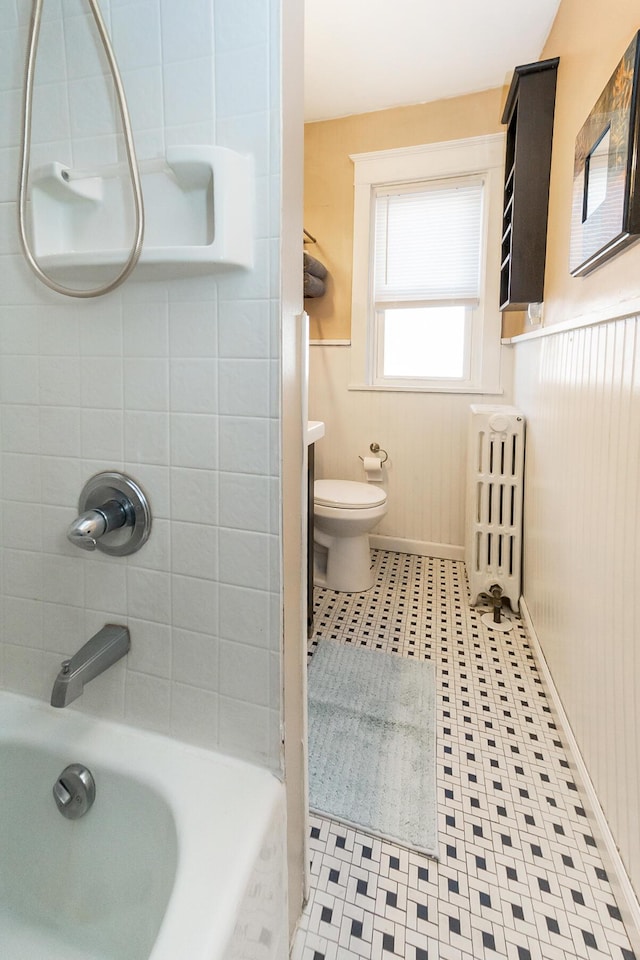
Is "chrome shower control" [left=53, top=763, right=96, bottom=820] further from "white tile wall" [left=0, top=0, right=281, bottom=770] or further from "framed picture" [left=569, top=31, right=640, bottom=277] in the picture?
"framed picture" [left=569, top=31, right=640, bottom=277]

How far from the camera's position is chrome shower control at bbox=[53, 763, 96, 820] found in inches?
34.5

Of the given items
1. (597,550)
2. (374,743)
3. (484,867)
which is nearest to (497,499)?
(597,550)

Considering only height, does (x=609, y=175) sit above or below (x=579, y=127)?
below

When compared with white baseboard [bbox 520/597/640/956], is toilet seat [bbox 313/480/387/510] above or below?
above

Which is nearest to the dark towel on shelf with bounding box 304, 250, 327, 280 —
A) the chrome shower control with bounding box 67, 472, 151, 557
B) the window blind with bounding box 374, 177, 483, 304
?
the window blind with bounding box 374, 177, 483, 304

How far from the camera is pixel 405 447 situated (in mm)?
2879

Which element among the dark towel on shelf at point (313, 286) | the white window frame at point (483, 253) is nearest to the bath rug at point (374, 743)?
the white window frame at point (483, 253)

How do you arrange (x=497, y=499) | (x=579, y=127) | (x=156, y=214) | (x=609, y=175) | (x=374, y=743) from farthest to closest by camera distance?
(x=497, y=499) < (x=579, y=127) < (x=374, y=743) < (x=609, y=175) < (x=156, y=214)

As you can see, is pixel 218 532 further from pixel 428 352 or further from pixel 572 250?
pixel 428 352

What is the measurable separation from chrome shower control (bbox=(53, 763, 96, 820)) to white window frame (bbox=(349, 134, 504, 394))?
239cm

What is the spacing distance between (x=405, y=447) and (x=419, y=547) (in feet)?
1.98

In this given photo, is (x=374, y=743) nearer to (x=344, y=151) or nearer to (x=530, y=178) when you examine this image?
(x=530, y=178)

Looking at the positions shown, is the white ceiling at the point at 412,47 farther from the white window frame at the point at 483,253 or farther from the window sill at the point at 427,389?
the window sill at the point at 427,389

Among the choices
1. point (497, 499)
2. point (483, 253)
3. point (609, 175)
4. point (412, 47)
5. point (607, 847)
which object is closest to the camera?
point (607, 847)
